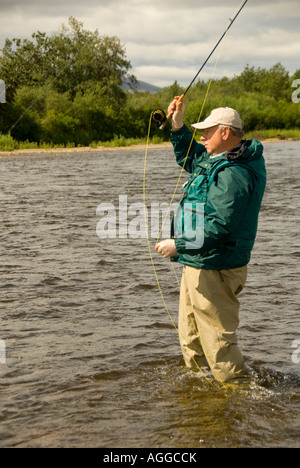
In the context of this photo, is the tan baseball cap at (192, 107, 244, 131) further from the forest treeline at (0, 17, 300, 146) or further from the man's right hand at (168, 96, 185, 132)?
the forest treeline at (0, 17, 300, 146)

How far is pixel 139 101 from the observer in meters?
65.8

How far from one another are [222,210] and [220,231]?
0.13m

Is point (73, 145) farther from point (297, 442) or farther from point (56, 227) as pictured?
point (297, 442)

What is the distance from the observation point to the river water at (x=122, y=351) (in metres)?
4.25

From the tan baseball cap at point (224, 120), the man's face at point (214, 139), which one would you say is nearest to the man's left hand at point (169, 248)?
the man's face at point (214, 139)

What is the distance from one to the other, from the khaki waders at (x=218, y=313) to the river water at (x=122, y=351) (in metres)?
0.26

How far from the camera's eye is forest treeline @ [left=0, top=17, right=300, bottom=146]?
44.2 meters

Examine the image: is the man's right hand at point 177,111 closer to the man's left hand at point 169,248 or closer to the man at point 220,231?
the man at point 220,231

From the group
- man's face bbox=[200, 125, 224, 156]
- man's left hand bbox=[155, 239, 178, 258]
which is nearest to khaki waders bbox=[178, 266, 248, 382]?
man's left hand bbox=[155, 239, 178, 258]

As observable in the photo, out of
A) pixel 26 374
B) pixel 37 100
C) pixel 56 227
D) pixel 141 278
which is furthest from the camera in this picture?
pixel 37 100

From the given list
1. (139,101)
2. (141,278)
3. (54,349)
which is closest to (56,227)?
→ (141,278)

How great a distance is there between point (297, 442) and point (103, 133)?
46.1 m

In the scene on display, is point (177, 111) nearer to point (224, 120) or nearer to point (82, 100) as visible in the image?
point (224, 120)

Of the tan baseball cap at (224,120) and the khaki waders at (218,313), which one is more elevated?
the tan baseball cap at (224,120)
